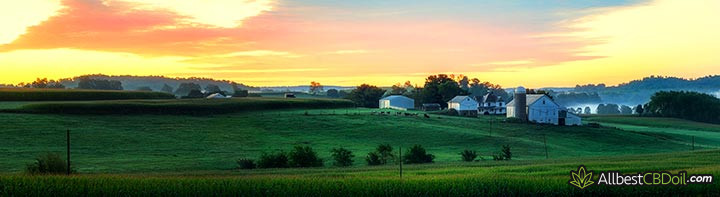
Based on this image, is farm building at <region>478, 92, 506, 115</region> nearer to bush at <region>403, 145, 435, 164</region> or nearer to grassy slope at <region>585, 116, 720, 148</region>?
grassy slope at <region>585, 116, 720, 148</region>

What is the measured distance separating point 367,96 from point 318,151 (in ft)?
332

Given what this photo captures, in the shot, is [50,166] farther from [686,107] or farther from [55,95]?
[686,107]

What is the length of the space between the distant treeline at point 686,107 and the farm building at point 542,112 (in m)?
45.5

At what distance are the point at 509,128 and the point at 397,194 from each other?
74497mm

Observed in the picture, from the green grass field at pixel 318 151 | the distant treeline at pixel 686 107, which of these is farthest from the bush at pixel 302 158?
the distant treeline at pixel 686 107

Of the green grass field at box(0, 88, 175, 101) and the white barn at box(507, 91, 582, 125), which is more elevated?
the green grass field at box(0, 88, 175, 101)

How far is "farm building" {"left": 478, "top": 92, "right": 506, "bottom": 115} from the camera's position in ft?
472

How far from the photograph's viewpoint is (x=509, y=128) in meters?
94.2

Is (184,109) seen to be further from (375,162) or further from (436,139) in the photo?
(375,162)

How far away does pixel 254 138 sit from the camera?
75.7 meters

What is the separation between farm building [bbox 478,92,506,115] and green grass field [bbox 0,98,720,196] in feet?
118

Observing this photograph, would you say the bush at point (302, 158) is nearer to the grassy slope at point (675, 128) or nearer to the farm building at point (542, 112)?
the grassy slope at point (675, 128)

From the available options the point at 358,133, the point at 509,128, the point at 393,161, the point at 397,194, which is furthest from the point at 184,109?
the point at 397,194

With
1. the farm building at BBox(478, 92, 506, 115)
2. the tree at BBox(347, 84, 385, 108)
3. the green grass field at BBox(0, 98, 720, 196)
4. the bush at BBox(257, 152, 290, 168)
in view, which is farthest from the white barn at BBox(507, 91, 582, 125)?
the bush at BBox(257, 152, 290, 168)
